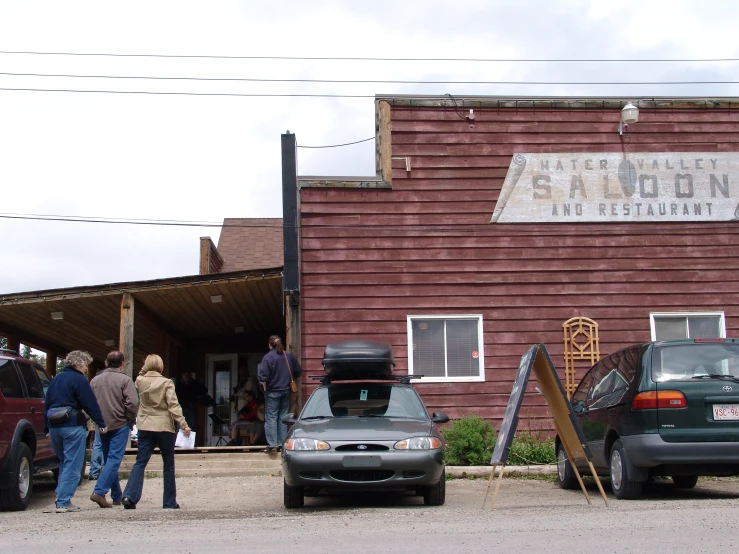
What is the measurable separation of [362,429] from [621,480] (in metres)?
2.69

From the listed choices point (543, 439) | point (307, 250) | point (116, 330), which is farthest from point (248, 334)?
point (543, 439)

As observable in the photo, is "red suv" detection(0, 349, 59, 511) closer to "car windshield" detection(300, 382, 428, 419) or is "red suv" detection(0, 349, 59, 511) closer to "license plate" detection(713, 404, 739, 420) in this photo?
"car windshield" detection(300, 382, 428, 419)

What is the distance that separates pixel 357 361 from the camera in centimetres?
1176

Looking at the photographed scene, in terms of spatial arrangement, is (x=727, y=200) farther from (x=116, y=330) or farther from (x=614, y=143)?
(x=116, y=330)

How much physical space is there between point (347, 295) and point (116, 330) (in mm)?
7771

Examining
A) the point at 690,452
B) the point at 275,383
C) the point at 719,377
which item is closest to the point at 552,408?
the point at 690,452

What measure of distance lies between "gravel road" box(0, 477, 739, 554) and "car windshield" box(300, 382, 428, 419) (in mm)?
963

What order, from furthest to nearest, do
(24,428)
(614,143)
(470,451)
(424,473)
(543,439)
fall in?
(614,143) → (543,439) → (470,451) → (24,428) → (424,473)

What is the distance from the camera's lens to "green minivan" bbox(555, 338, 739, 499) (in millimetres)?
8562

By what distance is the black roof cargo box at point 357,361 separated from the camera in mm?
11789

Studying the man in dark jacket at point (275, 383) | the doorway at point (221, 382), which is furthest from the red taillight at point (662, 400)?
the doorway at point (221, 382)

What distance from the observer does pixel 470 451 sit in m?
12.9

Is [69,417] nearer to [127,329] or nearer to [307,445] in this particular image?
[307,445]

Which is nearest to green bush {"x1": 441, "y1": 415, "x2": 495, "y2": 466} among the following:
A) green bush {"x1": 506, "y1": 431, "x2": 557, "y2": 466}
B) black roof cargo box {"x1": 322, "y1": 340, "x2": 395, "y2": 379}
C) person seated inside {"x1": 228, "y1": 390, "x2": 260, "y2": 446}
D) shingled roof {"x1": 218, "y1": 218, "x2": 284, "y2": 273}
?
green bush {"x1": 506, "y1": 431, "x2": 557, "y2": 466}
